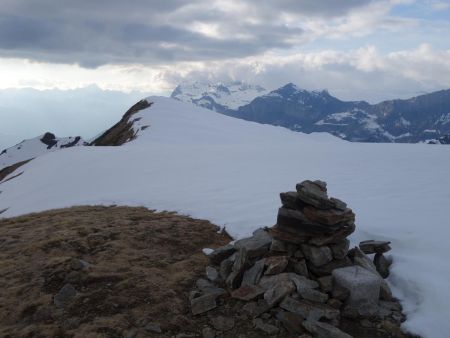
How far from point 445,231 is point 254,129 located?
80.4 meters

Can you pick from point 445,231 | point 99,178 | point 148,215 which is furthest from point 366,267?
point 99,178

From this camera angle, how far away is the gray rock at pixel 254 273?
1221cm

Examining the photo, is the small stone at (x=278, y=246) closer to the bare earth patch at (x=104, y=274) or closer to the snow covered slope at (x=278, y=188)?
the bare earth patch at (x=104, y=274)

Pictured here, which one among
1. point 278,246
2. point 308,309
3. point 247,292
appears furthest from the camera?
point 278,246

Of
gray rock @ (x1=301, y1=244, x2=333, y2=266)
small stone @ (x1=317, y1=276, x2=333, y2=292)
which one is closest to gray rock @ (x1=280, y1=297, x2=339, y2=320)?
small stone @ (x1=317, y1=276, x2=333, y2=292)

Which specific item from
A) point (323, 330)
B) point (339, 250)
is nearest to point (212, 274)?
point (339, 250)

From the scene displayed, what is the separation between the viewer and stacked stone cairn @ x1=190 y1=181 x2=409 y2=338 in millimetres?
10672

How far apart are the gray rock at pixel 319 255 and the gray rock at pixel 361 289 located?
0.80 metres

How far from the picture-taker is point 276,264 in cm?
1217

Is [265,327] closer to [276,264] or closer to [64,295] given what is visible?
[276,264]

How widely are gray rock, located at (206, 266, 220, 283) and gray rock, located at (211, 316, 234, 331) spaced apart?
2.02m

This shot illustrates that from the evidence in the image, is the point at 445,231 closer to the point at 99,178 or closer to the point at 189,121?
the point at 99,178

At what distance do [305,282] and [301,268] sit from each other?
0.63m

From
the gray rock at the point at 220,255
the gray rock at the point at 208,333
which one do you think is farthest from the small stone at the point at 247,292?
the gray rock at the point at 220,255
